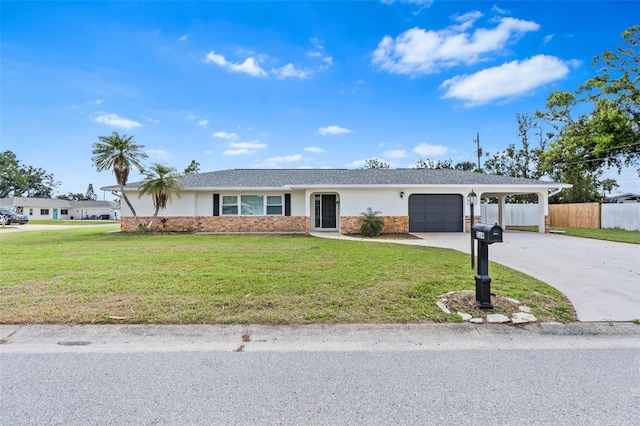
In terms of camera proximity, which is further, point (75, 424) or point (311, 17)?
point (311, 17)

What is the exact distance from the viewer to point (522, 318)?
402cm

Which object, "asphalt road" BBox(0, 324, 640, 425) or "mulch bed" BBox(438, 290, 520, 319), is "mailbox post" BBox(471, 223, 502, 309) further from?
"asphalt road" BBox(0, 324, 640, 425)

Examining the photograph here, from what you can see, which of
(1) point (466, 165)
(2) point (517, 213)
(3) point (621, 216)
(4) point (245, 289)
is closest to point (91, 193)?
(1) point (466, 165)

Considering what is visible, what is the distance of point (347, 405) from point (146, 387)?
63.2 inches

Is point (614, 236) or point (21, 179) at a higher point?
point (21, 179)

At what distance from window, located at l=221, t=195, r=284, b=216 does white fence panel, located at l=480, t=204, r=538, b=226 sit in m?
15.1

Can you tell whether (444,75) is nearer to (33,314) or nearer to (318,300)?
(318,300)

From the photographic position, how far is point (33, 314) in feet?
13.3

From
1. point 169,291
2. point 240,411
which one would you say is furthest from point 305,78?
point 240,411

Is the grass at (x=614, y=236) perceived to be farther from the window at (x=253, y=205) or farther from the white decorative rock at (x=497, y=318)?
the window at (x=253, y=205)

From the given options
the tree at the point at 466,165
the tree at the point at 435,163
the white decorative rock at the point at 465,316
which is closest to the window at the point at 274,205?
the white decorative rock at the point at 465,316

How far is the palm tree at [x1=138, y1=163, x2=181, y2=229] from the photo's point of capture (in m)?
15.9

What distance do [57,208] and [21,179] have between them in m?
13.3

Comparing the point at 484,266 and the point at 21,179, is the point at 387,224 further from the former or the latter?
the point at 21,179
